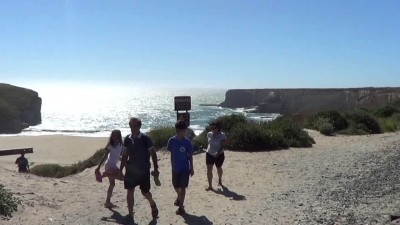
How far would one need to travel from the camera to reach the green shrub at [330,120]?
25.6 metres

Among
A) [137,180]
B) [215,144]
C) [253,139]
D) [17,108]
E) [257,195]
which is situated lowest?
[17,108]

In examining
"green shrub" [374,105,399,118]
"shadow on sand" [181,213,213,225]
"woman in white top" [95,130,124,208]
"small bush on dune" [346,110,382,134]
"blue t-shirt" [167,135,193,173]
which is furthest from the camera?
"green shrub" [374,105,399,118]

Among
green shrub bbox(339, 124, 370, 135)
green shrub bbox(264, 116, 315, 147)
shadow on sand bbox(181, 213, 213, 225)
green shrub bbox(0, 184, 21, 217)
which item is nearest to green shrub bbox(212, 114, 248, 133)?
green shrub bbox(264, 116, 315, 147)

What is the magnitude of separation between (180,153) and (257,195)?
113 inches

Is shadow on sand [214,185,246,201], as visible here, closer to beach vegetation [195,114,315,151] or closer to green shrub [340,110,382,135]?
beach vegetation [195,114,315,151]

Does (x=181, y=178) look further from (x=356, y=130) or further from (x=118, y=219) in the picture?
(x=356, y=130)

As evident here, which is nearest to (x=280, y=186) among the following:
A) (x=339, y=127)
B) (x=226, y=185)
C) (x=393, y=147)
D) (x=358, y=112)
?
(x=226, y=185)

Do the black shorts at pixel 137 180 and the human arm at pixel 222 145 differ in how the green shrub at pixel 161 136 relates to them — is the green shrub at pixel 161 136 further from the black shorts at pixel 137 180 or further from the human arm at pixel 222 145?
the black shorts at pixel 137 180

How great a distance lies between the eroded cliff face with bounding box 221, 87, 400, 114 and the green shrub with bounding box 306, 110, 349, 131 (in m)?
47.1

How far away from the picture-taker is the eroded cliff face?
3265 inches

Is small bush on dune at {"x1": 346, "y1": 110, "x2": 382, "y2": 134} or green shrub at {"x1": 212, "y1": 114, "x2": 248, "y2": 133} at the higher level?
green shrub at {"x1": 212, "y1": 114, "x2": 248, "y2": 133}

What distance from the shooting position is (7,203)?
8344 millimetres

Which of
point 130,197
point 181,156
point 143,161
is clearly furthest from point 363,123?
point 143,161

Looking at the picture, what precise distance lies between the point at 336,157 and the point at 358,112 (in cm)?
1248
